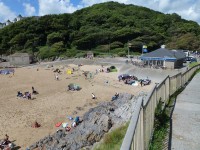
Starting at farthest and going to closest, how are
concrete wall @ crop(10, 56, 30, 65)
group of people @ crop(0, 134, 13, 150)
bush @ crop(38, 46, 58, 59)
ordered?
bush @ crop(38, 46, 58, 59), concrete wall @ crop(10, 56, 30, 65), group of people @ crop(0, 134, 13, 150)

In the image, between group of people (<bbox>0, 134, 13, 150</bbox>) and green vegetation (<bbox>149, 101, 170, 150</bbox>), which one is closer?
green vegetation (<bbox>149, 101, 170, 150</bbox>)

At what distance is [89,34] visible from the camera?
269ft

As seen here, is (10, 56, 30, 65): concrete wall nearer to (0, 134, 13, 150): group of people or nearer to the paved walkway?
(0, 134, 13, 150): group of people

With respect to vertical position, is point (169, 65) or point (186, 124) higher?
point (186, 124)

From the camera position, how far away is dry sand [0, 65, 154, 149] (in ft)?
57.2

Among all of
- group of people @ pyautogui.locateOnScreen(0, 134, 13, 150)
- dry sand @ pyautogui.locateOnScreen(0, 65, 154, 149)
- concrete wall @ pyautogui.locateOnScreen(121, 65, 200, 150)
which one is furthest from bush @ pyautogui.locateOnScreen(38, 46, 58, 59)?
concrete wall @ pyautogui.locateOnScreen(121, 65, 200, 150)

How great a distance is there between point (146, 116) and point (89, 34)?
257 feet

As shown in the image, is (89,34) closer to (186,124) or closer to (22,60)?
(22,60)

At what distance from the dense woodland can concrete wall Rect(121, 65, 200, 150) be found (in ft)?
188

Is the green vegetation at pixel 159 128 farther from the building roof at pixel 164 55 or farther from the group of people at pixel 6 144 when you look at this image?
the building roof at pixel 164 55

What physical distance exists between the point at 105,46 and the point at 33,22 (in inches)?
1187

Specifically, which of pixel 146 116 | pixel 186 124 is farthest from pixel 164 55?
pixel 146 116

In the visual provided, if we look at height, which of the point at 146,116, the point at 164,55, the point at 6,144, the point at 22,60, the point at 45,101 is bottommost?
the point at 6,144

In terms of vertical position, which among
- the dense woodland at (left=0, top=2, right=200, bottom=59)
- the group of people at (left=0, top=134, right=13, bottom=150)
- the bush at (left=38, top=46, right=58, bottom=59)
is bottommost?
the group of people at (left=0, top=134, right=13, bottom=150)
